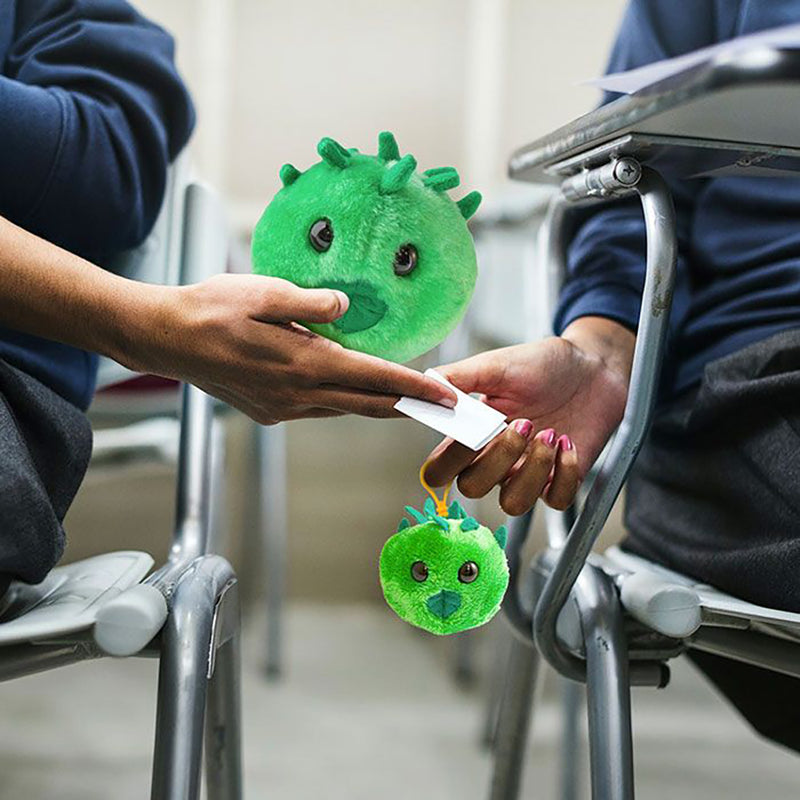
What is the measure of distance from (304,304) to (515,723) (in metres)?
0.45

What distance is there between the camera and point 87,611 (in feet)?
1.74

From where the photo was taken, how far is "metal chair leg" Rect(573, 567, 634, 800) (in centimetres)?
56

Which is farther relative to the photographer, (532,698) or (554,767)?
(554,767)

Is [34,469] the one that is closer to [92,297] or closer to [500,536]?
[92,297]

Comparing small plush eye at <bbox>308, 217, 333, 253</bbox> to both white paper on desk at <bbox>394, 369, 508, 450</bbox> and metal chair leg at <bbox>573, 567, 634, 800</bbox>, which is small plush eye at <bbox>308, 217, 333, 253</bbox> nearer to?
white paper on desk at <bbox>394, 369, 508, 450</bbox>

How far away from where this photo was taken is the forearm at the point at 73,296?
1.70ft

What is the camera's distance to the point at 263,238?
516 mm

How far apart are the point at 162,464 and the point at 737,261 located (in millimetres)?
769

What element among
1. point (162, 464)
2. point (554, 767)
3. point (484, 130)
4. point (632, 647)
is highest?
point (484, 130)

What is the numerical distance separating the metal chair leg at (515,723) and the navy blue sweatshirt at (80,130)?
367 millimetres

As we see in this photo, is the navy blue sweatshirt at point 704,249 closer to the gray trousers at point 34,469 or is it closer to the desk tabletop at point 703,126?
the desk tabletop at point 703,126

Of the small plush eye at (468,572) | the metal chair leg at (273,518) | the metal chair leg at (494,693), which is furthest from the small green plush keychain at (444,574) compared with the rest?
the metal chair leg at (273,518)

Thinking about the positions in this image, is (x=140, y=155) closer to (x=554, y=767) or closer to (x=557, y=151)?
(x=557, y=151)

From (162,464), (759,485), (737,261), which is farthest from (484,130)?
(759,485)
